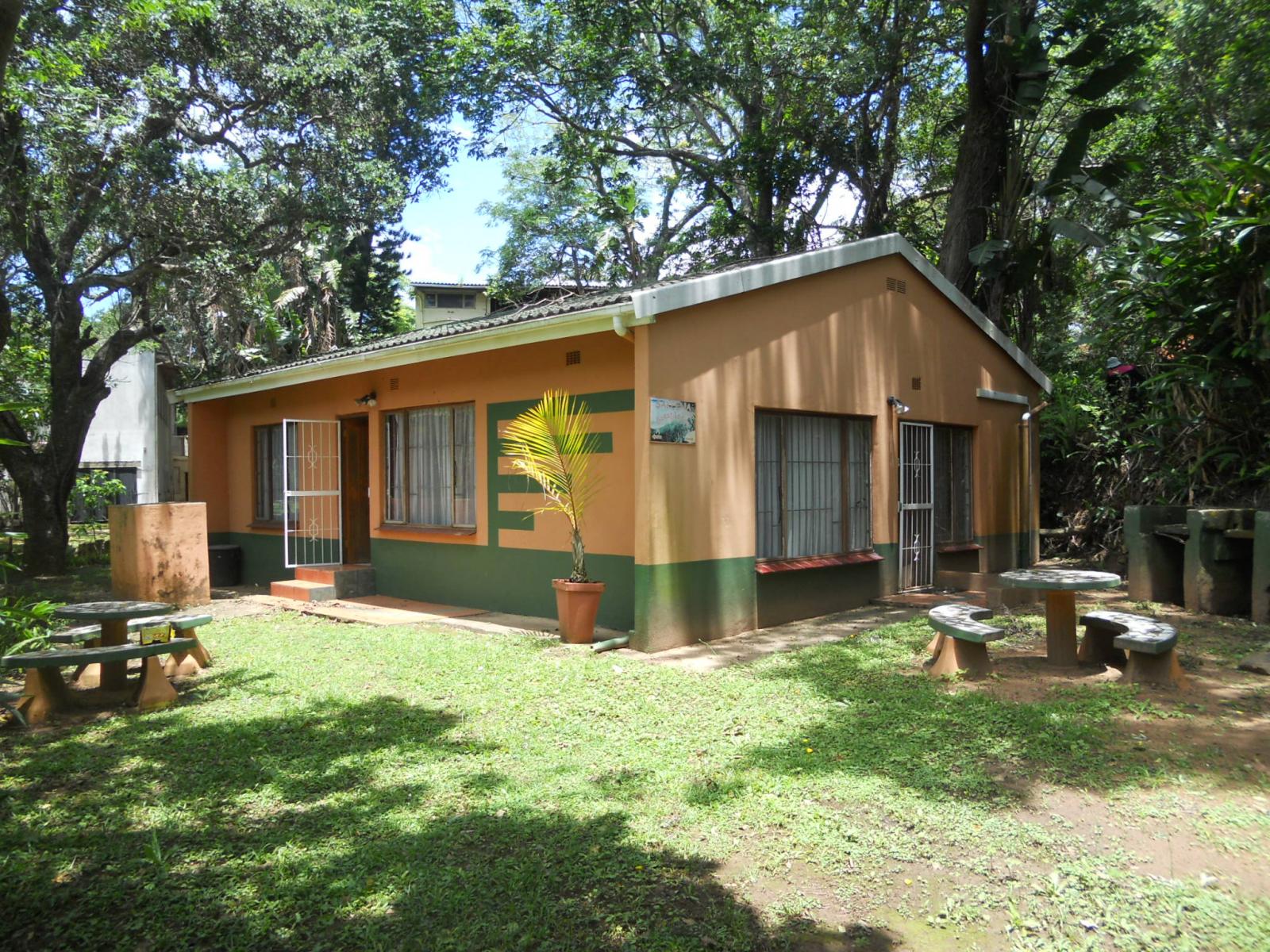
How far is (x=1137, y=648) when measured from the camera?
17.7ft

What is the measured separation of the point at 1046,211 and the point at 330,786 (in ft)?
55.2

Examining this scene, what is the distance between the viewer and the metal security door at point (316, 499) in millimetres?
11531

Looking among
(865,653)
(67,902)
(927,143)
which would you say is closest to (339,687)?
(67,902)

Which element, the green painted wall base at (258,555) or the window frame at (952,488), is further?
the green painted wall base at (258,555)

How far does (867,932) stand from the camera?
2.99 meters

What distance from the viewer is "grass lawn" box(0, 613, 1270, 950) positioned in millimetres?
3023

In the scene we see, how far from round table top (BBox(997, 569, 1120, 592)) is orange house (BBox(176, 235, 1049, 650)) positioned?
2481 mm

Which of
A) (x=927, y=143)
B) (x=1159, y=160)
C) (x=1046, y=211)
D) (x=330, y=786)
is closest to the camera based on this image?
(x=330, y=786)

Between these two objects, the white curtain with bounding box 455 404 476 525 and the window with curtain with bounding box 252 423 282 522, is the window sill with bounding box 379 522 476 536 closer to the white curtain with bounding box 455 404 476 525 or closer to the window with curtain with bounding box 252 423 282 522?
the white curtain with bounding box 455 404 476 525

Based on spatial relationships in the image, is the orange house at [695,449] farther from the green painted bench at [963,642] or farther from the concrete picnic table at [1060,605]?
the concrete picnic table at [1060,605]

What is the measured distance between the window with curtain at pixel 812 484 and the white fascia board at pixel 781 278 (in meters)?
1.35

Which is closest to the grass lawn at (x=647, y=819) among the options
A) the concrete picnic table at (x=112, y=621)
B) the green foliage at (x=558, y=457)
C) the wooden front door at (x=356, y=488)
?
the concrete picnic table at (x=112, y=621)

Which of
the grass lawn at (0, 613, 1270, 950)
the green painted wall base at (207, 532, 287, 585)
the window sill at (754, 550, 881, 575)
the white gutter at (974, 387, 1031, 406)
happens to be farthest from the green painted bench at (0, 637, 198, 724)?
the white gutter at (974, 387, 1031, 406)

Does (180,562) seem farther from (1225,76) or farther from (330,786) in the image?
(1225,76)
